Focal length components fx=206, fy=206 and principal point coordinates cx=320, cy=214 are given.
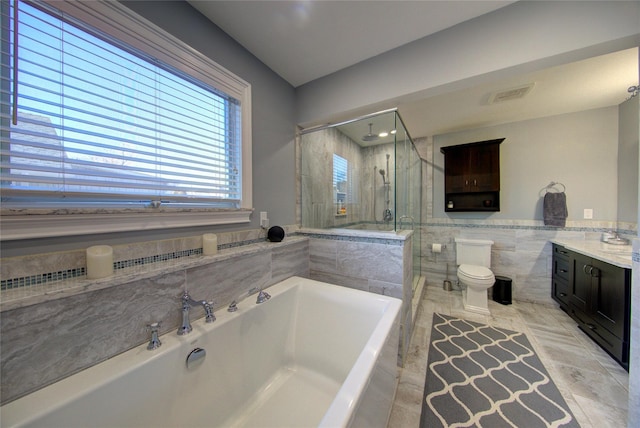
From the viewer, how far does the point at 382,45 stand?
1598mm

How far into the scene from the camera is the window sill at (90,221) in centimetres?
79

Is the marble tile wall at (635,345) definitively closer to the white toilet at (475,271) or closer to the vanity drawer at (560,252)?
the white toilet at (475,271)

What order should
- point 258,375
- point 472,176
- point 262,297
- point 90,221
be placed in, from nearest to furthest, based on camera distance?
point 90,221
point 258,375
point 262,297
point 472,176

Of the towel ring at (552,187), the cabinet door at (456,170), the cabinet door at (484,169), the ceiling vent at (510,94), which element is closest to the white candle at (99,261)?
the ceiling vent at (510,94)

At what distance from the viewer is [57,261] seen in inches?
34.8

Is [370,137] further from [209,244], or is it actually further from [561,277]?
[561,277]

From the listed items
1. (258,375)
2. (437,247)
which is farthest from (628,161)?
(258,375)

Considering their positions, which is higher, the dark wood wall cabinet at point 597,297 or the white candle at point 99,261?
the white candle at point 99,261

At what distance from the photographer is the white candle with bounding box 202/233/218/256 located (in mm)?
1329

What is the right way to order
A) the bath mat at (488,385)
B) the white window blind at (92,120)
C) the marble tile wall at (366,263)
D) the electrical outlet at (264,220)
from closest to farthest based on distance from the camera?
the white window blind at (92,120)
the bath mat at (488,385)
the marble tile wall at (366,263)
the electrical outlet at (264,220)

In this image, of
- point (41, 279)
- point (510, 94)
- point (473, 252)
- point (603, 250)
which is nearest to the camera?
point (41, 279)

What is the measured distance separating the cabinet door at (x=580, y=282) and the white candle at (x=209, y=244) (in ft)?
10.7

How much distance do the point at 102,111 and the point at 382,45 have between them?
72.5 inches

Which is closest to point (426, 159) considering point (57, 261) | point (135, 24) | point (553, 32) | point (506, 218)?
point (506, 218)
